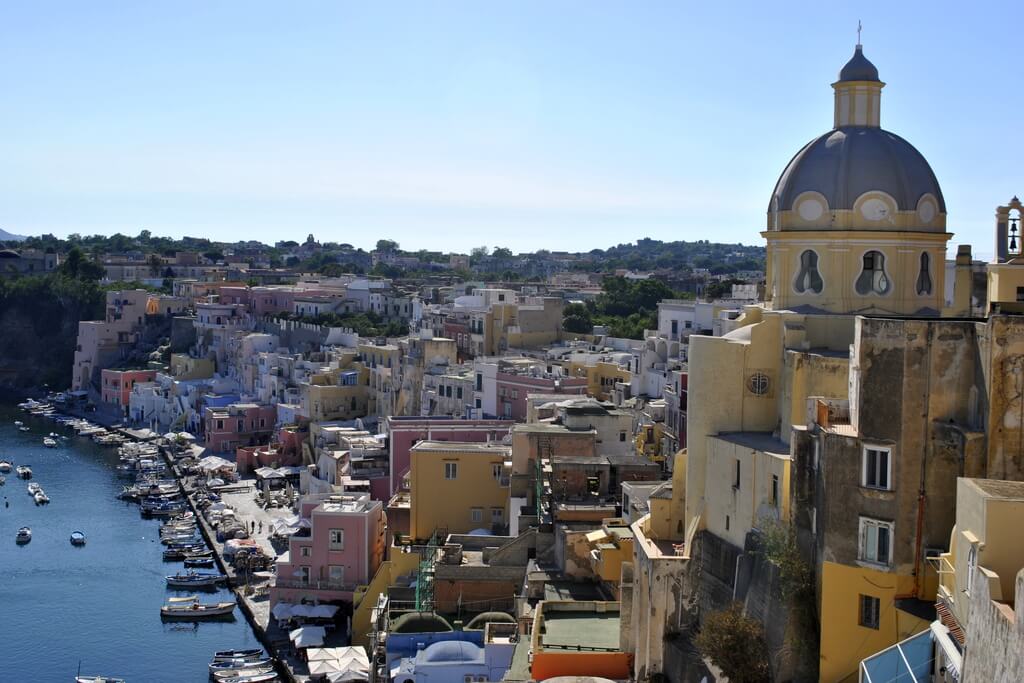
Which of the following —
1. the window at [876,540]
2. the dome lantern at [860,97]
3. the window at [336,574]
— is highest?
the dome lantern at [860,97]

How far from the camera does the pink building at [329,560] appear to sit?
26.6 meters

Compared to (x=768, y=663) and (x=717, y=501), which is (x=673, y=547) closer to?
(x=717, y=501)

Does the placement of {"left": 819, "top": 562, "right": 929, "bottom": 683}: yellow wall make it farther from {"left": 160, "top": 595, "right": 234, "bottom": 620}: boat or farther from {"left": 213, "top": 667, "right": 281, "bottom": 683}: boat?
{"left": 160, "top": 595, "right": 234, "bottom": 620}: boat

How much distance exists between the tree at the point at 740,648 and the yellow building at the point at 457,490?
13474 millimetres

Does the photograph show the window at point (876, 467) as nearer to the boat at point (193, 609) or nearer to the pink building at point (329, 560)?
the pink building at point (329, 560)

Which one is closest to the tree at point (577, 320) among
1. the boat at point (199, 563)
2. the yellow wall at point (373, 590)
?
the boat at point (199, 563)

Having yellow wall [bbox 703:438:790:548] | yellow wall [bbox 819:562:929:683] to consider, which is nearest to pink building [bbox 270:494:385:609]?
yellow wall [bbox 703:438:790:548]

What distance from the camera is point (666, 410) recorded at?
1183 inches

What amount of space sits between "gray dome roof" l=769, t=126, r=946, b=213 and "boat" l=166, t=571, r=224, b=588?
21370 millimetres

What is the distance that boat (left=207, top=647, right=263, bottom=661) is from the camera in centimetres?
2459

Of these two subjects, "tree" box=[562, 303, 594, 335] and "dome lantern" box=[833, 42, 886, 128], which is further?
"tree" box=[562, 303, 594, 335]

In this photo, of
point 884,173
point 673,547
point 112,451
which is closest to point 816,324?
point 884,173

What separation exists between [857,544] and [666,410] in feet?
64.0

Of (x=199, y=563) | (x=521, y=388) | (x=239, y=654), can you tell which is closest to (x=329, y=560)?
(x=239, y=654)
